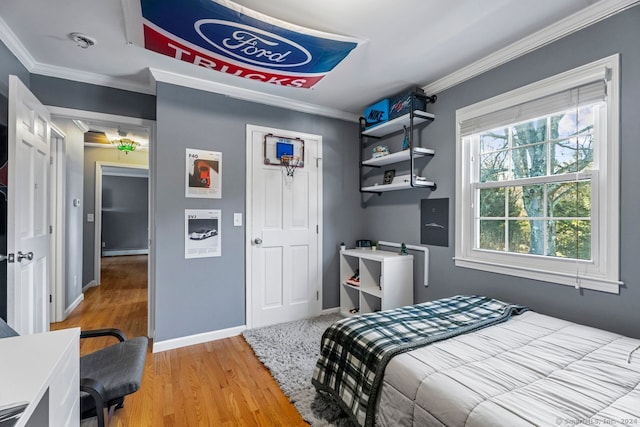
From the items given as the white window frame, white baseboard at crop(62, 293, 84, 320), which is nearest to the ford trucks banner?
the white window frame

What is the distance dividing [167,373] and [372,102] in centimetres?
324

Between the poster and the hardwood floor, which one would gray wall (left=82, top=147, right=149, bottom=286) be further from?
the poster

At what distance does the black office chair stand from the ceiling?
1906mm

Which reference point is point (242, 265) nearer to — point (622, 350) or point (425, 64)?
point (425, 64)

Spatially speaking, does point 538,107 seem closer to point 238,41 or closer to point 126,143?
point 238,41

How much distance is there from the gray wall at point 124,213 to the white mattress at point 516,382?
884 cm

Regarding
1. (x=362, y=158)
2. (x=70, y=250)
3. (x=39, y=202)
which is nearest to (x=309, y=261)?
(x=362, y=158)

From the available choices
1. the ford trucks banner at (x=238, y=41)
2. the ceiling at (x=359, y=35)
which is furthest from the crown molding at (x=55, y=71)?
the ford trucks banner at (x=238, y=41)

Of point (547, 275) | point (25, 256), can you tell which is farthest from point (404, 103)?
point (25, 256)

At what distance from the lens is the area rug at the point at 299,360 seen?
1.81 meters

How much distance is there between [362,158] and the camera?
383cm

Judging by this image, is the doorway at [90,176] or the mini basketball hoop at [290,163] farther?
the mini basketball hoop at [290,163]

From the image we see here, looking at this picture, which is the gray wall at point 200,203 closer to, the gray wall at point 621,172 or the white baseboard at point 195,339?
the white baseboard at point 195,339

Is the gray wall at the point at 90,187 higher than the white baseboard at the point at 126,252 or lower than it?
higher
